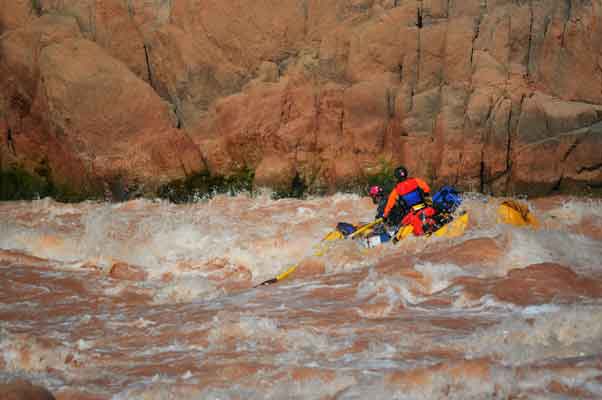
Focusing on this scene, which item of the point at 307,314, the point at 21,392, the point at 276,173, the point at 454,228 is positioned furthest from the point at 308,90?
the point at 21,392

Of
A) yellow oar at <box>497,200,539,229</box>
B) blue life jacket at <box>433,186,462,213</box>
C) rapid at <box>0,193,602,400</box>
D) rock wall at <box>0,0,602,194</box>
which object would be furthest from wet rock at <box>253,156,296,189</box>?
yellow oar at <box>497,200,539,229</box>

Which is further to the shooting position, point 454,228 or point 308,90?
point 308,90

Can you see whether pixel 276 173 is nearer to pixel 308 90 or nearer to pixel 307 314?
pixel 308 90

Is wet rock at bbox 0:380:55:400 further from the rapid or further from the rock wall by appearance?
the rock wall

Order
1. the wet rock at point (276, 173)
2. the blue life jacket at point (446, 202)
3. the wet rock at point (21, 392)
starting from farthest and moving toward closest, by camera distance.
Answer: the wet rock at point (276, 173)
the blue life jacket at point (446, 202)
the wet rock at point (21, 392)

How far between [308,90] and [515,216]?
17.9 feet

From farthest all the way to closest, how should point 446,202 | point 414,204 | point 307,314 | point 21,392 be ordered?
point 446,202 → point 414,204 → point 307,314 → point 21,392

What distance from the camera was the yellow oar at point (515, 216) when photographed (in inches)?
324

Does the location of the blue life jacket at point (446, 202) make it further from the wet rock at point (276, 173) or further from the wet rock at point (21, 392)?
the wet rock at point (21, 392)

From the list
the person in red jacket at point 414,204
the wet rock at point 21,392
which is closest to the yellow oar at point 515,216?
the person in red jacket at point 414,204

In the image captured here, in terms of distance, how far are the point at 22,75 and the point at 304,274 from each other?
8150 millimetres

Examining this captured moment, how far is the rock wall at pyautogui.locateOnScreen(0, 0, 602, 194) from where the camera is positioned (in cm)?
1175

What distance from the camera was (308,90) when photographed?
12633 millimetres

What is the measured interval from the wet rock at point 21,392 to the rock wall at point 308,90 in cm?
906
